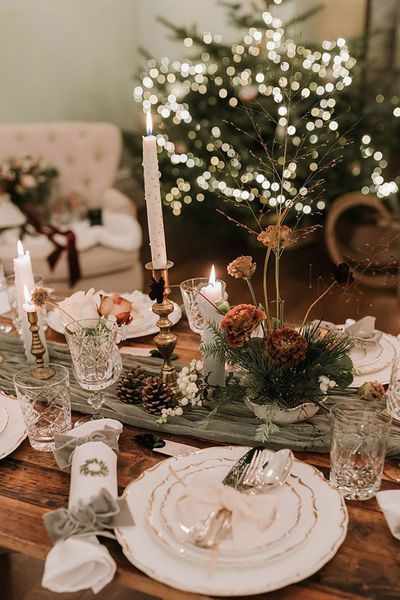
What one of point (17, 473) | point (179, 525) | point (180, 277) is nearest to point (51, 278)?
point (180, 277)

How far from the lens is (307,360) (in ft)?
3.73

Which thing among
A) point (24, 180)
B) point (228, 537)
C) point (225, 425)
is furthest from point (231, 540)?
point (24, 180)

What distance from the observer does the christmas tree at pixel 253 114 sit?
3.31 metres

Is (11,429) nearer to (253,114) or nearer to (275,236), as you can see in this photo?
(275,236)

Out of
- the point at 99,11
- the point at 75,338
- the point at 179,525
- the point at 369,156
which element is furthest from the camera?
the point at 99,11

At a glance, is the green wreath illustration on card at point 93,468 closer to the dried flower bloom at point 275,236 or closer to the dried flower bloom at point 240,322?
the dried flower bloom at point 240,322

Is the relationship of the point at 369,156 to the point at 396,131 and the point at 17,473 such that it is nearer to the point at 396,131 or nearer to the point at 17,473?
the point at 396,131

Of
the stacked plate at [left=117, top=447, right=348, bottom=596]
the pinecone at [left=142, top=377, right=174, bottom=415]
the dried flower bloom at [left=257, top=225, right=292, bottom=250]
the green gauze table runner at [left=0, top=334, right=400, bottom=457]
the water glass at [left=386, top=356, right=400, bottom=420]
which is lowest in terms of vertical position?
the green gauze table runner at [left=0, top=334, right=400, bottom=457]

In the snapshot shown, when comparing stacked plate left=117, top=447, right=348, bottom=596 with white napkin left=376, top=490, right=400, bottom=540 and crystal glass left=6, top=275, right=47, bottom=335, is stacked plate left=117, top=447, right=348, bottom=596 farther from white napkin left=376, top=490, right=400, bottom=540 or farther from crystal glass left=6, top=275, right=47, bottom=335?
crystal glass left=6, top=275, right=47, bottom=335

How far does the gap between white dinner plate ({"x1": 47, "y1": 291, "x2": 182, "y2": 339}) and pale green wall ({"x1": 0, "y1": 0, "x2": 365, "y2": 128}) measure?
2601mm

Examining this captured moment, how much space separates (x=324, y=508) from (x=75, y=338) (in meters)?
0.55

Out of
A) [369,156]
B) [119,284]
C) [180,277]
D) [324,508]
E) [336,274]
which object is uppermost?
[336,274]

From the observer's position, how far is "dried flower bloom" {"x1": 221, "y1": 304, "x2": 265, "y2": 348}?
3.48 ft

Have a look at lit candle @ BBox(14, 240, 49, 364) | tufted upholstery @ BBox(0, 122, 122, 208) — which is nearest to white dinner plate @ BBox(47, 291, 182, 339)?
lit candle @ BBox(14, 240, 49, 364)
